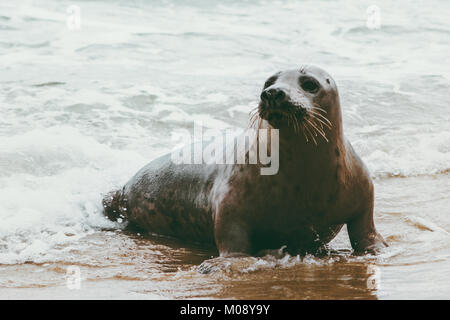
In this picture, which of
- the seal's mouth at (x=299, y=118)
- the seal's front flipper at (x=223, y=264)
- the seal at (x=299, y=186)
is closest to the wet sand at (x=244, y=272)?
the seal's front flipper at (x=223, y=264)

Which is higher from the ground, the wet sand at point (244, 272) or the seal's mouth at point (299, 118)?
the seal's mouth at point (299, 118)

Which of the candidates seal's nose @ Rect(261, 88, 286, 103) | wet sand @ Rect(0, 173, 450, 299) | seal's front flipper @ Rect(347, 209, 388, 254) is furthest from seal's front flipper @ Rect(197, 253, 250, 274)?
seal's nose @ Rect(261, 88, 286, 103)

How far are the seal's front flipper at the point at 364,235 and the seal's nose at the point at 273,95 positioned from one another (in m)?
1.02

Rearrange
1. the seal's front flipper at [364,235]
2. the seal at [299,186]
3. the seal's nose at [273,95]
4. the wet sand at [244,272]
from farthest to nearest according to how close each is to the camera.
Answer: the seal's front flipper at [364,235] < the seal at [299,186] < the seal's nose at [273,95] < the wet sand at [244,272]

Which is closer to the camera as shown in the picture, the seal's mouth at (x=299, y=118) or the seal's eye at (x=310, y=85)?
the seal's mouth at (x=299, y=118)

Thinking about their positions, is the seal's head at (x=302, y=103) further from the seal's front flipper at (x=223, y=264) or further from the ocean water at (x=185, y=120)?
the seal's front flipper at (x=223, y=264)

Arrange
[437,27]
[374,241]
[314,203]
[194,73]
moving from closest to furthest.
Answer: [314,203], [374,241], [194,73], [437,27]

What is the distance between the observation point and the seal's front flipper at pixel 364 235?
4254 mm

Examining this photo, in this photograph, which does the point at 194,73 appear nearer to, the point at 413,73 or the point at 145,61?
the point at 145,61

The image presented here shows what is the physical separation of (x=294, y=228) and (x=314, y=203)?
195 millimetres

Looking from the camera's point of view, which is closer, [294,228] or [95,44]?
[294,228]

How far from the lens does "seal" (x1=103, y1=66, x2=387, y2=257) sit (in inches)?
151
